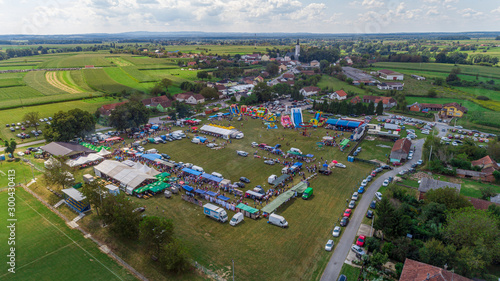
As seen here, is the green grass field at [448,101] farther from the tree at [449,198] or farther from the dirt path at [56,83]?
the dirt path at [56,83]

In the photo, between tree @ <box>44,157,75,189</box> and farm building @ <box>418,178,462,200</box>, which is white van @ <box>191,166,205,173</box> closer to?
tree @ <box>44,157,75,189</box>

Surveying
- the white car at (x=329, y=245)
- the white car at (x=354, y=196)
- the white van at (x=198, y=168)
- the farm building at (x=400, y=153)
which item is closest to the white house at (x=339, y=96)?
the farm building at (x=400, y=153)

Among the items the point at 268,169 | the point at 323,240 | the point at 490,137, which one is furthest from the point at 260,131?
the point at 490,137

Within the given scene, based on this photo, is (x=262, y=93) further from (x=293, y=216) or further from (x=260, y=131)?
(x=293, y=216)

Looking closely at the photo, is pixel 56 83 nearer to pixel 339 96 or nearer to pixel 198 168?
pixel 198 168

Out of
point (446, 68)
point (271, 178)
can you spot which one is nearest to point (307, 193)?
point (271, 178)

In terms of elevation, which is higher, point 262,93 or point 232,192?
point 262,93
